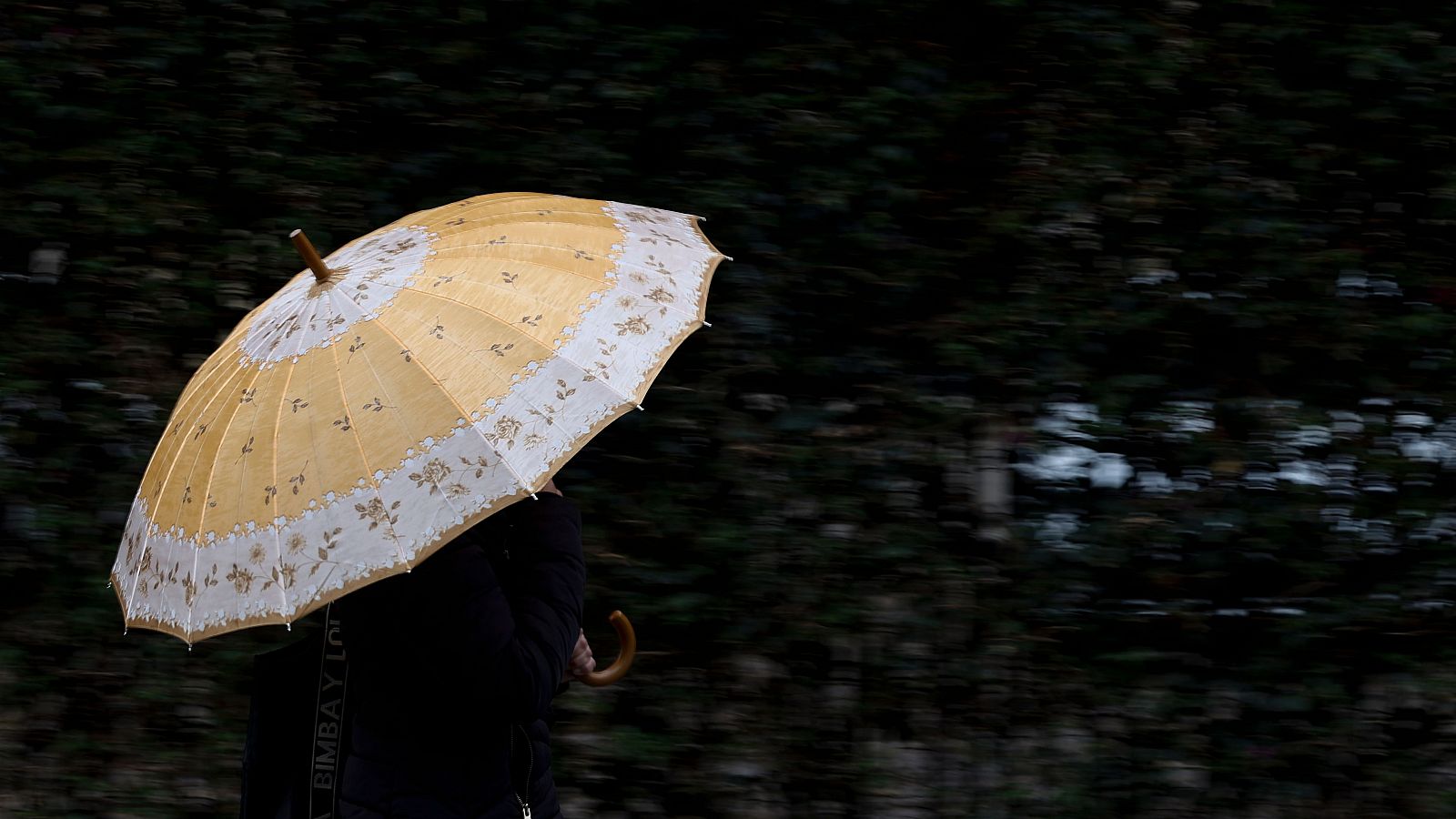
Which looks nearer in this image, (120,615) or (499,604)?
(499,604)

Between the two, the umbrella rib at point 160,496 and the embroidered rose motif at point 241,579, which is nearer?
the embroidered rose motif at point 241,579

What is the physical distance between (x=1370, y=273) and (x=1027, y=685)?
4.74 feet

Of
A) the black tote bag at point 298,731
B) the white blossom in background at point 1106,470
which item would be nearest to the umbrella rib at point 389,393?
the black tote bag at point 298,731

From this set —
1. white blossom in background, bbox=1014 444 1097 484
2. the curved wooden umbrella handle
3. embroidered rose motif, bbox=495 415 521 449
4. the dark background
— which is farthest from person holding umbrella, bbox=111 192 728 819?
white blossom in background, bbox=1014 444 1097 484

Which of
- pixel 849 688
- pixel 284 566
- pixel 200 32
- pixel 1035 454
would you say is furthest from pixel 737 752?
pixel 200 32

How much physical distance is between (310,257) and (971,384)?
2051 mm

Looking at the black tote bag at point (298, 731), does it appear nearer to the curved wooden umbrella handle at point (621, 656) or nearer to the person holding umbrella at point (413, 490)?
the person holding umbrella at point (413, 490)

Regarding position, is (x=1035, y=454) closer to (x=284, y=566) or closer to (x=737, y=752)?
(x=737, y=752)

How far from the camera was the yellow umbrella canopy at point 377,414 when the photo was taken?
1.92 meters

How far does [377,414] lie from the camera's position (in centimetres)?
195

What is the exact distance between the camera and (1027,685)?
360cm

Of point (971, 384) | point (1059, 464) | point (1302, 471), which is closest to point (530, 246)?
point (971, 384)

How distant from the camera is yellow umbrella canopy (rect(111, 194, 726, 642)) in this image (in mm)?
1922

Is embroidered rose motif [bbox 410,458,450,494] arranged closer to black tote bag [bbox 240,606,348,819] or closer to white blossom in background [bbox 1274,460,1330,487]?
black tote bag [bbox 240,606,348,819]
